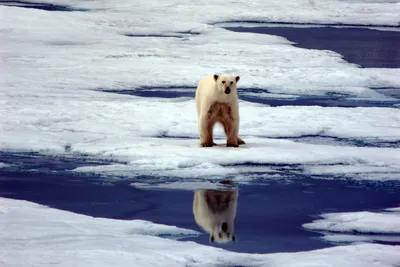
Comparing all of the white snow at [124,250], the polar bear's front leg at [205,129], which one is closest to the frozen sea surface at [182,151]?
the white snow at [124,250]

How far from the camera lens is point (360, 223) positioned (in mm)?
6375

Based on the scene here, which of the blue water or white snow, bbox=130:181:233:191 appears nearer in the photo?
the blue water

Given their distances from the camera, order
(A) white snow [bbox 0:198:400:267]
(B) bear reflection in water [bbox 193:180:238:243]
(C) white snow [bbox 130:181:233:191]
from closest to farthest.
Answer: (A) white snow [bbox 0:198:400:267] < (B) bear reflection in water [bbox 193:180:238:243] < (C) white snow [bbox 130:181:233:191]

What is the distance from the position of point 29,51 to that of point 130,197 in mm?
10377

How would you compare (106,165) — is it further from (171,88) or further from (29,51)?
(29,51)

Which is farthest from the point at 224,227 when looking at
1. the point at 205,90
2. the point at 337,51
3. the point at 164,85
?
the point at 337,51

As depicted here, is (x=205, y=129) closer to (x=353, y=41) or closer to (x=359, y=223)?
(x=359, y=223)

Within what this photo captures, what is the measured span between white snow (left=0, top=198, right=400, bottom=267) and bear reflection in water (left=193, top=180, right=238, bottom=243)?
22cm

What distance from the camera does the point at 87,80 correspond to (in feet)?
46.0

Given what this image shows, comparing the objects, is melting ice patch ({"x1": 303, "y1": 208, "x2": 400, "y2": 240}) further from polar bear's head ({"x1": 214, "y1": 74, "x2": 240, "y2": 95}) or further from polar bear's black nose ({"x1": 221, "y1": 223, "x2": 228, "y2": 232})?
polar bear's head ({"x1": 214, "y1": 74, "x2": 240, "y2": 95})

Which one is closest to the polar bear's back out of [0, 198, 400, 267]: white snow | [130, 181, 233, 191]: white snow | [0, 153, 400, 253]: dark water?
[0, 153, 400, 253]: dark water

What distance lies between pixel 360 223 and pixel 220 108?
8.63ft

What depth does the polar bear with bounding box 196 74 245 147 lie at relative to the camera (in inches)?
340

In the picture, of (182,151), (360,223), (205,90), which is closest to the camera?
(360,223)
